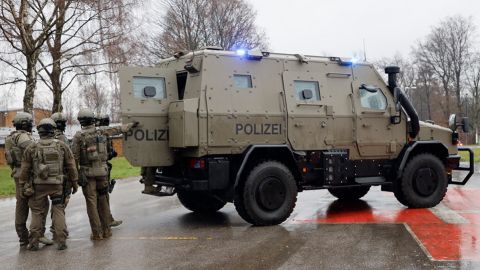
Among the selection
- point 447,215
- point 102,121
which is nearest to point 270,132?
point 102,121

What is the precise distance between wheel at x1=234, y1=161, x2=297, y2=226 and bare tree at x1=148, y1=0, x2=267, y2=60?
23.0 m

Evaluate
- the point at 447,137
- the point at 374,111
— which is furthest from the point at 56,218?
the point at 447,137

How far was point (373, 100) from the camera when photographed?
973 cm

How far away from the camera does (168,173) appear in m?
9.02

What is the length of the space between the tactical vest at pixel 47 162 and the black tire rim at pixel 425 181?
5965 millimetres

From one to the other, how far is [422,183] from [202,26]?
23884mm

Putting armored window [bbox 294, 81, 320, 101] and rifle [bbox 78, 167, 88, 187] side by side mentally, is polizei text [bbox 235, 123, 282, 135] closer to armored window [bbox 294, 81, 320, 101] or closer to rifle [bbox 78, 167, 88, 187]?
armored window [bbox 294, 81, 320, 101]

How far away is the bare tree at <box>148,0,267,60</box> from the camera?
31.2 metres

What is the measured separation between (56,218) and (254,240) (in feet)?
8.55

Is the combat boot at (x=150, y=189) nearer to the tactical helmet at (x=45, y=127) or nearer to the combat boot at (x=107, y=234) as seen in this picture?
the combat boot at (x=107, y=234)

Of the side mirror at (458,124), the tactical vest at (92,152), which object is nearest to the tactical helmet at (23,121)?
the tactical vest at (92,152)

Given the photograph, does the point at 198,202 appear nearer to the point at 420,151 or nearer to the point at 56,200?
the point at 56,200

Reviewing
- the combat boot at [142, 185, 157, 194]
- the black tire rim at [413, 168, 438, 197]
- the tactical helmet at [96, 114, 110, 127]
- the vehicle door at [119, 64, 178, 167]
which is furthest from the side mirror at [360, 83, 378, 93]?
the tactical helmet at [96, 114, 110, 127]

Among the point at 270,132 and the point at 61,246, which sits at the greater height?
the point at 270,132
